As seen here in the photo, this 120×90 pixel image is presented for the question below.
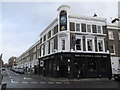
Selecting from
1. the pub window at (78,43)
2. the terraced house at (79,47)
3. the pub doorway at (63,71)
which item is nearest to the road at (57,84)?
the terraced house at (79,47)

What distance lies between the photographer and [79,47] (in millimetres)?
29703

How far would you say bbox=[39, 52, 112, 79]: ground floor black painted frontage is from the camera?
28.2 meters

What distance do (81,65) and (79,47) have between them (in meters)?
3.24

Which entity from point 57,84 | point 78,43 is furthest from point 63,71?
point 57,84

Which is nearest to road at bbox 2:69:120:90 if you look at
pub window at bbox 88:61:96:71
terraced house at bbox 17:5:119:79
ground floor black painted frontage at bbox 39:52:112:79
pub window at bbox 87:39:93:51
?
ground floor black painted frontage at bbox 39:52:112:79

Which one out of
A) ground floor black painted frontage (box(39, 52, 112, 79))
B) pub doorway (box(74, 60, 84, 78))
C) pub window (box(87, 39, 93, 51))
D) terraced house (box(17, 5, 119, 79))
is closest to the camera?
ground floor black painted frontage (box(39, 52, 112, 79))

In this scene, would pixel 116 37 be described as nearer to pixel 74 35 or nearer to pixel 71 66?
pixel 74 35

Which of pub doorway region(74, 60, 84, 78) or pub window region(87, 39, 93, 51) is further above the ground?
pub window region(87, 39, 93, 51)

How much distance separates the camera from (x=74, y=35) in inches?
1166

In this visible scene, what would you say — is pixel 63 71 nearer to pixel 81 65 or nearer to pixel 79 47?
pixel 81 65

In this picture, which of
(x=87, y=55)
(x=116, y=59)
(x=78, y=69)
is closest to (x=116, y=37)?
(x=116, y=59)

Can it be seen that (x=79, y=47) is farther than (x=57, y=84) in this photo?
Yes

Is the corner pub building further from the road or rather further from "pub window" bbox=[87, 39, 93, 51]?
the road

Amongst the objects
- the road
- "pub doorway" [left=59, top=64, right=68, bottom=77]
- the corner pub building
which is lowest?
the road
